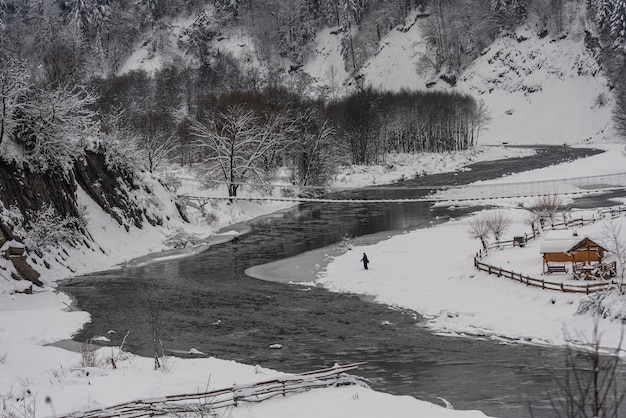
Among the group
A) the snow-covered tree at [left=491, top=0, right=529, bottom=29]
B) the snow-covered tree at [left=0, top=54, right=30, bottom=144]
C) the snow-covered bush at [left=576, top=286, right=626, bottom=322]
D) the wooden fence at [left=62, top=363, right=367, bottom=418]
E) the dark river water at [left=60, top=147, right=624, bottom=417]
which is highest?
the snow-covered tree at [left=491, top=0, right=529, bottom=29]

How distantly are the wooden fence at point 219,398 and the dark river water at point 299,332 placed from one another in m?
Answer: 3.16

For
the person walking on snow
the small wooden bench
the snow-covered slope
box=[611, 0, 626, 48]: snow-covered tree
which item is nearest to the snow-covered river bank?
the person walking on snow

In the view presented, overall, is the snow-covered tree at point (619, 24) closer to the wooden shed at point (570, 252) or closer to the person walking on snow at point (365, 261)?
the wooden shed at point (570, 252)

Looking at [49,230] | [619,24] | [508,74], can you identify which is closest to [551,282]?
[49,230]

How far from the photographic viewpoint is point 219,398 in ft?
39.5

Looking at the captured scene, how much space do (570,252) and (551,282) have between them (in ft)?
9.27

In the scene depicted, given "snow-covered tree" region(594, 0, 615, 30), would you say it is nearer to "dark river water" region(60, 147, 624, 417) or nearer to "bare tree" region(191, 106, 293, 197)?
"bare tree" region(191, 106, 293, 197)

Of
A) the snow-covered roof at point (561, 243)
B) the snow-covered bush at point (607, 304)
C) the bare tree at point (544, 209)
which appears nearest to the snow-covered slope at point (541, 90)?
the bare tree at point (544, 209)

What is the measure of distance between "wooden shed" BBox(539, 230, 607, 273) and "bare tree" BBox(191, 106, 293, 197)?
34.0 meters

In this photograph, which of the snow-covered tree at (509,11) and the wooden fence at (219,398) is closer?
the wooden fence at (219,398)

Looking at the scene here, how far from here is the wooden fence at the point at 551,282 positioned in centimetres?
2288

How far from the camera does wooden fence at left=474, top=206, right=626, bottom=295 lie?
22.9 metres

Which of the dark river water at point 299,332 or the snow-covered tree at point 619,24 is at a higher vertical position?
the snow-covered tree at point 619,24

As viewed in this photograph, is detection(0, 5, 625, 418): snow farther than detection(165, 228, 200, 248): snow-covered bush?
No
